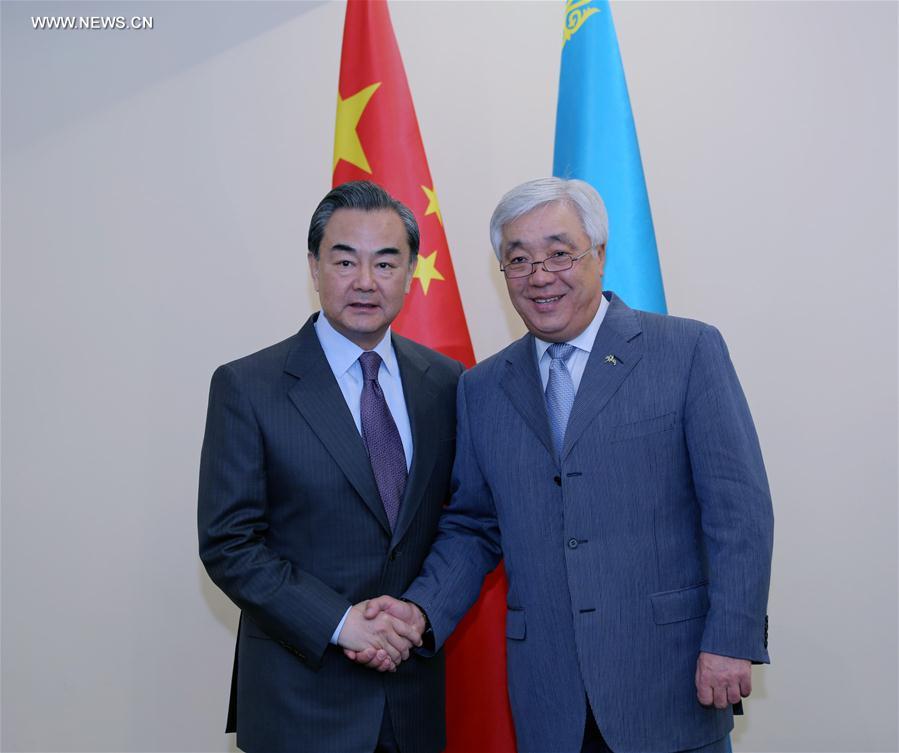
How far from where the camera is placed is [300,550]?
5.98ft

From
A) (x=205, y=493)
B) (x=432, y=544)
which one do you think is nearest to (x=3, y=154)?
(x=205, y=493)

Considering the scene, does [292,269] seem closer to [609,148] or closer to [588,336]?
[609,148]

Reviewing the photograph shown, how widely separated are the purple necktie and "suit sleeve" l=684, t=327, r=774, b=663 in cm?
66

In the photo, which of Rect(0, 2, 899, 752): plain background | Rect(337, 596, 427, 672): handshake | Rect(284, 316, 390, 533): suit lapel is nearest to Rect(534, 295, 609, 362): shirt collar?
Rect(284, 316, 390, 533): suit lapel

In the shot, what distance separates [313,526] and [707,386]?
92 centimetres

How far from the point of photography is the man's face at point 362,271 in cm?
189

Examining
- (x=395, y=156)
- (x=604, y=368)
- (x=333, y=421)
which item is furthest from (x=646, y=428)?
(x=395, y=156)

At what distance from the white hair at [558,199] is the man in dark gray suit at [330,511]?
27 centimetres

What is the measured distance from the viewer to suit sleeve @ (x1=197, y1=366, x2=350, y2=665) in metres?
1.72

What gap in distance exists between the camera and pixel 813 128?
3.15 metres

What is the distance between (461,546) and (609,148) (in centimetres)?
147

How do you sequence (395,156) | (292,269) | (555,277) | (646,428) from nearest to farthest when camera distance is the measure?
(646,428) → (555,277) → (395,156) → (292,269)

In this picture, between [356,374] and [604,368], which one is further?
[356,374]

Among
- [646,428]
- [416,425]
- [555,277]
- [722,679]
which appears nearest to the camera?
[722,679]
